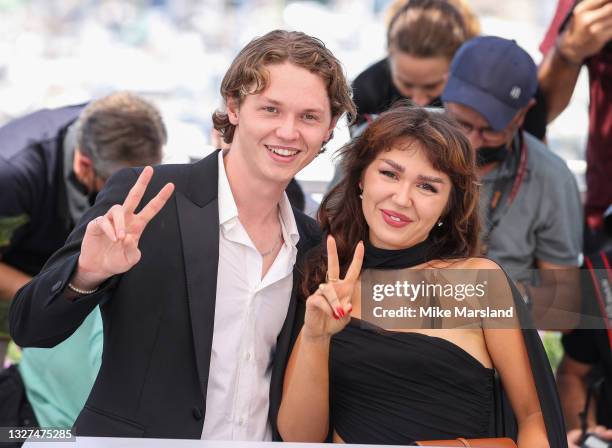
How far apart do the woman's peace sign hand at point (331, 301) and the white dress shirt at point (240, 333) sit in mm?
171

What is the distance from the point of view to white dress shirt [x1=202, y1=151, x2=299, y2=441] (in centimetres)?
192

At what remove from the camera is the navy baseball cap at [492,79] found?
9.52ft

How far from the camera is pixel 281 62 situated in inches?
76.8

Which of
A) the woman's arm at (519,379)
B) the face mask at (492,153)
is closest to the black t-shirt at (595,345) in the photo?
the face mask at (492,153)

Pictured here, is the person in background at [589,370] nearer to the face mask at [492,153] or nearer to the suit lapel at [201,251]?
the face mask at [492,153]

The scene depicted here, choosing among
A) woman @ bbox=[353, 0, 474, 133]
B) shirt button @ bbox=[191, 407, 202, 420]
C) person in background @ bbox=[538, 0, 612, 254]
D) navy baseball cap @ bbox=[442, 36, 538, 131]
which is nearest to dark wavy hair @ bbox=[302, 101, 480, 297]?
shirt button @ bbox=[191, 407, 202, 420]

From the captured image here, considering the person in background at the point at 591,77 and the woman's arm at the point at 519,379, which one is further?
the person in background at the point at 591,77

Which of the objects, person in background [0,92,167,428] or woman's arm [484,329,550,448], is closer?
woman's arm [484,329,550,448]

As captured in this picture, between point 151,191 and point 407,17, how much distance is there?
1675 mm

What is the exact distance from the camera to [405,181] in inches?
78.7

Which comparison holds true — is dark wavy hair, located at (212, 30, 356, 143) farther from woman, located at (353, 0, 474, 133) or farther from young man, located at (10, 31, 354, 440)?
woman, located at (353, 0, 474, 133)

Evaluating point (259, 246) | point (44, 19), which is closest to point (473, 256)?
point (259, 246)

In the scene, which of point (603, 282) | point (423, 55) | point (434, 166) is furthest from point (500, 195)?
point (434, 166)

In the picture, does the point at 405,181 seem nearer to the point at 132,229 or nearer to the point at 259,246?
the point at 259,246
